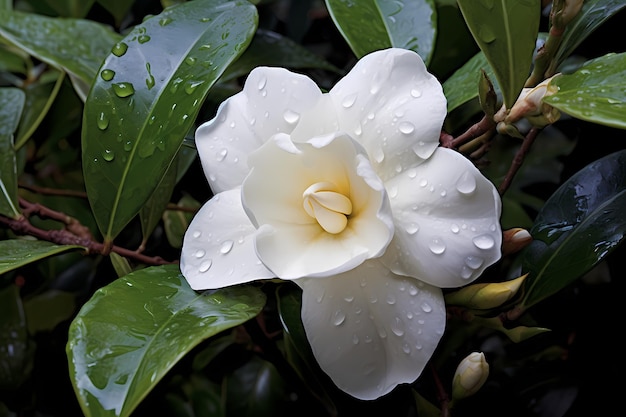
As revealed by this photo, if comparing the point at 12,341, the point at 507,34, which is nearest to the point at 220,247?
the point at 507,34

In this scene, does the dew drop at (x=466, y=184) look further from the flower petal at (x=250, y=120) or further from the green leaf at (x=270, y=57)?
the green leaf at (x=270, y=57)

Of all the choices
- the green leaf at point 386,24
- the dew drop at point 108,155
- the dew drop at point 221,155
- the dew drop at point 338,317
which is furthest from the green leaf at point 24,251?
the green leaf at point 386,24

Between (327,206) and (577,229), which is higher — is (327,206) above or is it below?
above

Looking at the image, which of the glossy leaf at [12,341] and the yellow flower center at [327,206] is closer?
the yellow flower center at [327,206]

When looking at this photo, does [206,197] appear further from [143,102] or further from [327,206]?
[327,206]

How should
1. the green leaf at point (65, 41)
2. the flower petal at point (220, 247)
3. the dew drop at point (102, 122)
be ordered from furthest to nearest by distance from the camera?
the green leaf at point (65, 41) → the dew drop at point (102, 122) → the flower petal at point (220, 247)

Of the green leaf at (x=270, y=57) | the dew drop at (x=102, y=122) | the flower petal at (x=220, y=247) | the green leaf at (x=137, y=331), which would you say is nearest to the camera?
the green leaf at (x=137, y=331)
